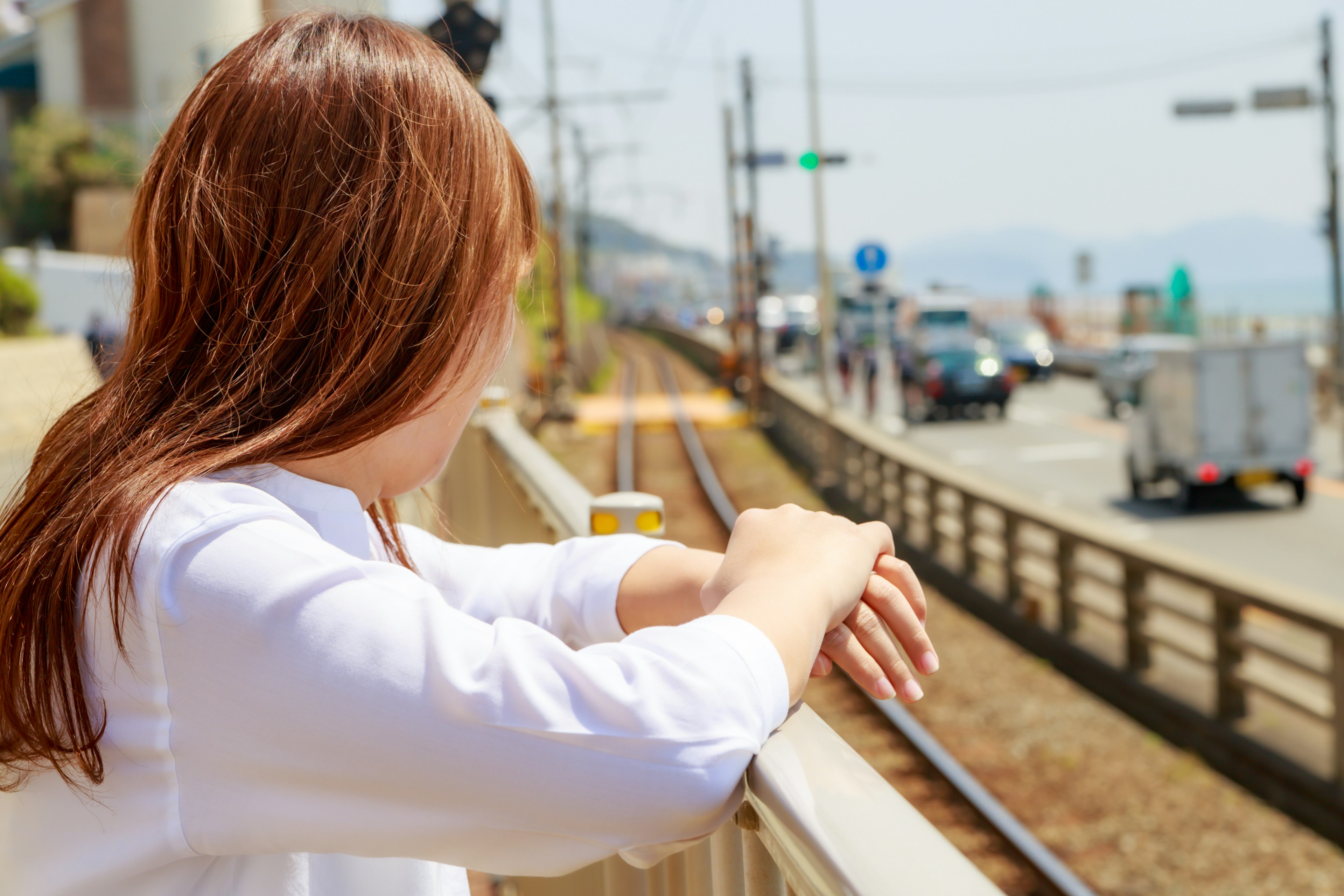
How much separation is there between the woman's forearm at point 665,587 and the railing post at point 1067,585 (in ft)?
27.2

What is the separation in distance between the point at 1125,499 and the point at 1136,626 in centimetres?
958

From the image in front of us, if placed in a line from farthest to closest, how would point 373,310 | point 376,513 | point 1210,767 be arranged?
point 1210,767 → point 376,513 → point 373,310

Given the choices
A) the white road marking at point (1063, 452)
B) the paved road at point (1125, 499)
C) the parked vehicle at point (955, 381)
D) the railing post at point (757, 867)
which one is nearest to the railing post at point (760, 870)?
the railing post at point (757, 867)

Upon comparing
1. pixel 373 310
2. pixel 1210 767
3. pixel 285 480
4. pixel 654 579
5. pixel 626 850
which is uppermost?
pixel 373 310

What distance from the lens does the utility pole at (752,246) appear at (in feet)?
91.0

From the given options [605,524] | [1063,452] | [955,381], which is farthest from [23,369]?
[955,381]

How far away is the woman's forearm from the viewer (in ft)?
5.10

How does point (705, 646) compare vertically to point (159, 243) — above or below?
below

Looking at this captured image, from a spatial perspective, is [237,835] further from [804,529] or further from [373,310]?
[804,529]

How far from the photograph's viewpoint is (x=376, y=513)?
1.59m

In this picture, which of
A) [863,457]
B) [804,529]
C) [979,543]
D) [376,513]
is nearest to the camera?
[804,529]

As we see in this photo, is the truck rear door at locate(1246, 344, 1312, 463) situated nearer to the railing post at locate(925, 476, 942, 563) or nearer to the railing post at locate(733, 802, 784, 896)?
the railing post at locate(925, 476, 942, 563)

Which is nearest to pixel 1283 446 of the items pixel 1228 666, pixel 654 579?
pixel 1228 666

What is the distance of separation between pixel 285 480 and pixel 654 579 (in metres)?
0.58
